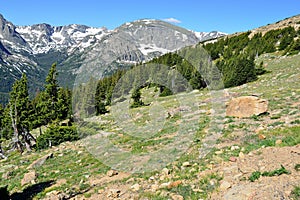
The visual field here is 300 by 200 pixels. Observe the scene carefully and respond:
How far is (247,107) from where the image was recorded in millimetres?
23000

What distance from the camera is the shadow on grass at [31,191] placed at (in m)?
16.5

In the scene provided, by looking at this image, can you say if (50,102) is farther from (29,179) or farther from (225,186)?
(225,186)

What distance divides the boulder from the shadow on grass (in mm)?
14902

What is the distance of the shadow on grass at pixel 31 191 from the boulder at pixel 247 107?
14.9 metres

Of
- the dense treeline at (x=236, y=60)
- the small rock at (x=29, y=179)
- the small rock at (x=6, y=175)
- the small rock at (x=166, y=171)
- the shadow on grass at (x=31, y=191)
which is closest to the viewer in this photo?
the small rock at (x=166, y=171)

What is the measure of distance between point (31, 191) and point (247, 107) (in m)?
16.6

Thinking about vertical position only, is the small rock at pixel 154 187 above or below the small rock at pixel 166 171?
below

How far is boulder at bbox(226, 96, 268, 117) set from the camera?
73.0ft

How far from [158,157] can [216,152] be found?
3897mm

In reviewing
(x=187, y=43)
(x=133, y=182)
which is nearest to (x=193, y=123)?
(x=187, y=43)

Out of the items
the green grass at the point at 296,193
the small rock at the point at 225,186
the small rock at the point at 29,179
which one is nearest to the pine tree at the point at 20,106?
the small rock at the point at 29,179

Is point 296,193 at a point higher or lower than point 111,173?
higher

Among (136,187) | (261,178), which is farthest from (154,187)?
(261,178)

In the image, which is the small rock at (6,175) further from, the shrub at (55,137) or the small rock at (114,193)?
the shrub at (55,137)
